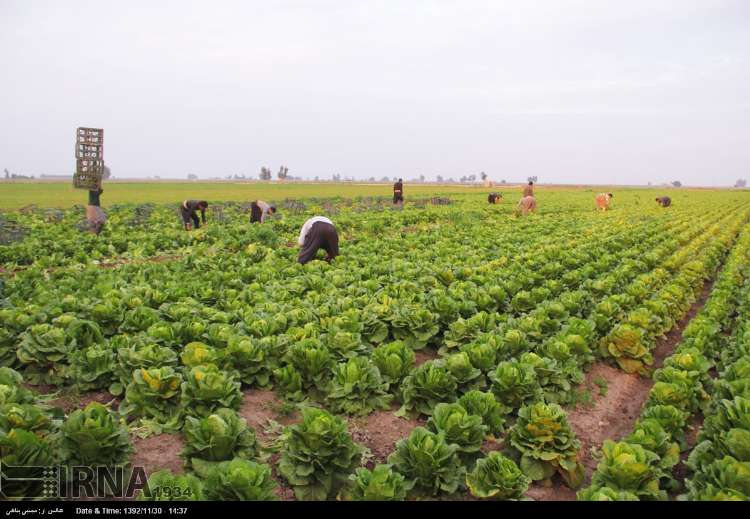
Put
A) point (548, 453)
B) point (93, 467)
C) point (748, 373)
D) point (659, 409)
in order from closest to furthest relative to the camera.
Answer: point (93, 467) < point (548, 453) < point (659, 409) < point (748, 373)

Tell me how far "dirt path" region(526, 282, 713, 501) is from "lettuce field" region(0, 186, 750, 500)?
23mm

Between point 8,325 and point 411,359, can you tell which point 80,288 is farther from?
point 411,359

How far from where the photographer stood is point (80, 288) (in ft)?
24.9

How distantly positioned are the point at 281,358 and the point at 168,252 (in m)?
10.3

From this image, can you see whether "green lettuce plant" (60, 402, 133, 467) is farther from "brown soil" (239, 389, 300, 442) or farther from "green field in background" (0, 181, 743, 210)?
"green field in background" (0, 181, 743, 210)

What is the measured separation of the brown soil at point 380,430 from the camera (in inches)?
163

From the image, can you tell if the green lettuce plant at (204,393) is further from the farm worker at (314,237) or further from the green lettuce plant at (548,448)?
the farm worker at (314,237)

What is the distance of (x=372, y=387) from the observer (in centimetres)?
469

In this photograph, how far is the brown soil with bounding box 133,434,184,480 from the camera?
12.2 feet

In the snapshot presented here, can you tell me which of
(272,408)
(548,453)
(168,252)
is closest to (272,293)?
(272,408)

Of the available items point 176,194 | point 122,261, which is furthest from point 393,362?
point 176,194

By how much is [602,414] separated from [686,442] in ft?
2.72

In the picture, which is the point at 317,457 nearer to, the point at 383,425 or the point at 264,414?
the point at 383,425

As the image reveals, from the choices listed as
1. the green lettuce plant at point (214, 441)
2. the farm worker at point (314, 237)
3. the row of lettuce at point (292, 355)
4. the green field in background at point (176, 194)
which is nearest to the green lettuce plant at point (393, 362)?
the row of lettuce at point (292, 355)
